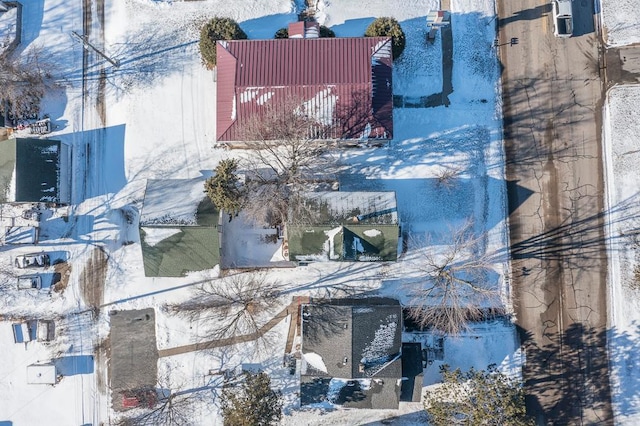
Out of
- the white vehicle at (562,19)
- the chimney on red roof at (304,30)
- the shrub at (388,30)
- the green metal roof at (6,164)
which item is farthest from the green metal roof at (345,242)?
the green metal roof at (6,164)

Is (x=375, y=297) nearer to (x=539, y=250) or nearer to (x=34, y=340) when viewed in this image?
(x=539, y=250)

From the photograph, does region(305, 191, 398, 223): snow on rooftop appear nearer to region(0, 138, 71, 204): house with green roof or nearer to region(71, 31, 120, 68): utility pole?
region(71, 31, 120, 68): utility pole

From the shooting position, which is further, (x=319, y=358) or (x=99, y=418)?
(x=99, y=418)

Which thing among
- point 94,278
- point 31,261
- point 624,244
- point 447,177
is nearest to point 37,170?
point 31,261

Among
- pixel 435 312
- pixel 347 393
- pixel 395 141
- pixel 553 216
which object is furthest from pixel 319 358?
pixel 553 216

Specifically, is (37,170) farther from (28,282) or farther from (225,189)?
(225,189)

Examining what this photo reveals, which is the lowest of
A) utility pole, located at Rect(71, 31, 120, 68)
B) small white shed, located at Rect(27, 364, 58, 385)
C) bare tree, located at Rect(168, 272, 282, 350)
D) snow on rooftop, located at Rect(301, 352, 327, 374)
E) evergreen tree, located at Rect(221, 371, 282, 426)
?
evergreen tree, located at Rect(221, 371, 282, 426)

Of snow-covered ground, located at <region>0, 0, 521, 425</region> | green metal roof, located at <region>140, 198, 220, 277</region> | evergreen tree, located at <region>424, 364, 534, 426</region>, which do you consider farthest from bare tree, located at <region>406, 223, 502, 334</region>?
green metal roof, located at <region>140, 198, 220, 277</region>
